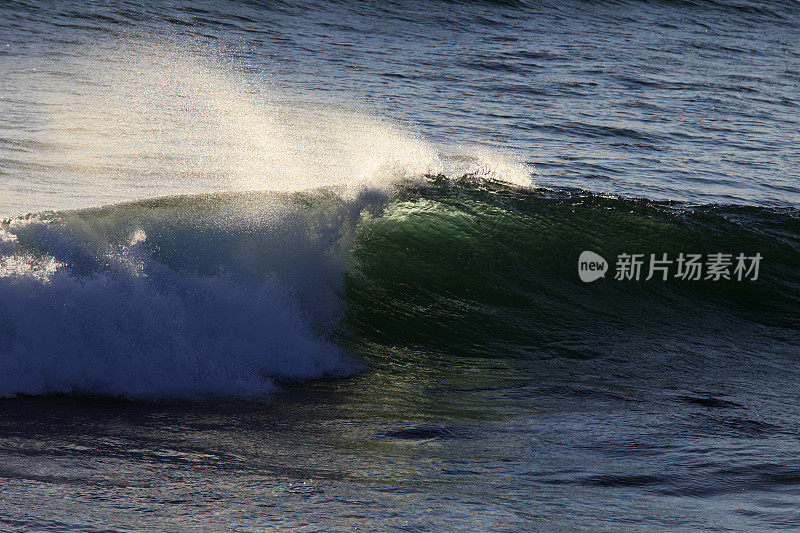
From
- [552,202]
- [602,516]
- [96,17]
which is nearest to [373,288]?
[552,202]

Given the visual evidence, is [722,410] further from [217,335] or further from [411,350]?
[217,335]

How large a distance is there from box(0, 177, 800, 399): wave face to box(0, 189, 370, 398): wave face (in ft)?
0.04

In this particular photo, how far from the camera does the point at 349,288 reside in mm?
6805

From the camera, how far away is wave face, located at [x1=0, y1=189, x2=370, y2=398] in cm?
480

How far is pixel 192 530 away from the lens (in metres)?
3.05

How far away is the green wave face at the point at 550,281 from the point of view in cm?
649

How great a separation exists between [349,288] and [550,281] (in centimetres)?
205

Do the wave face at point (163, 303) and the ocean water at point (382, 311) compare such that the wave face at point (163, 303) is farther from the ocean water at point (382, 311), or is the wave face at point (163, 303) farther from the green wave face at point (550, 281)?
the green wave face at point (550, 281)
